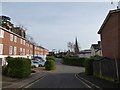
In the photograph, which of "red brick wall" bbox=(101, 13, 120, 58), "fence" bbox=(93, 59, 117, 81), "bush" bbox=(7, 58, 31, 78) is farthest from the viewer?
"red brick wall" bbox=(101, 13, 120, 58)

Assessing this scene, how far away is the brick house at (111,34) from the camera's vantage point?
19625mm

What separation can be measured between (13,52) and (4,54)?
5.67 meters

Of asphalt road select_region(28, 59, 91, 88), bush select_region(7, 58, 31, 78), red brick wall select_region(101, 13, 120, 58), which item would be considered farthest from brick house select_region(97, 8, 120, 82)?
bush select_region(7, 58, 31, 78)

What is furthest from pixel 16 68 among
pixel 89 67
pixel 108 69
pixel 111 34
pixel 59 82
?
pixel 111 34

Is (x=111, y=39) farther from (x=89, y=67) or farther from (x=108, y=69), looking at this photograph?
(x=108, y=69)

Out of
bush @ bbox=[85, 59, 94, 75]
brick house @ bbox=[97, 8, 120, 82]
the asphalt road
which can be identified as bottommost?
the asphalt road

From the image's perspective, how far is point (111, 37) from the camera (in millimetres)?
21422

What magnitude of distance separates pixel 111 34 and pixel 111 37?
1.28 feet

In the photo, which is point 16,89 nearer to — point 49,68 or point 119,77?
point 119,77

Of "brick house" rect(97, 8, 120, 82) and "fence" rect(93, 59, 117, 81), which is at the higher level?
"brick house" rect(97, 8, 120, 82)

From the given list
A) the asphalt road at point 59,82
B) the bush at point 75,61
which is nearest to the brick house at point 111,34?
the asphalt road at point 59,82

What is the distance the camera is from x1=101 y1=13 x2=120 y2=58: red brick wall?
19753 mm

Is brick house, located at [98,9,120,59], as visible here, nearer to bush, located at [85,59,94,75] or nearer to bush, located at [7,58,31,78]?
bush, located at [85,59,94,75]

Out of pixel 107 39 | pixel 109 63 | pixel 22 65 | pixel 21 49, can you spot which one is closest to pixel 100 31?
pixel 107 39
